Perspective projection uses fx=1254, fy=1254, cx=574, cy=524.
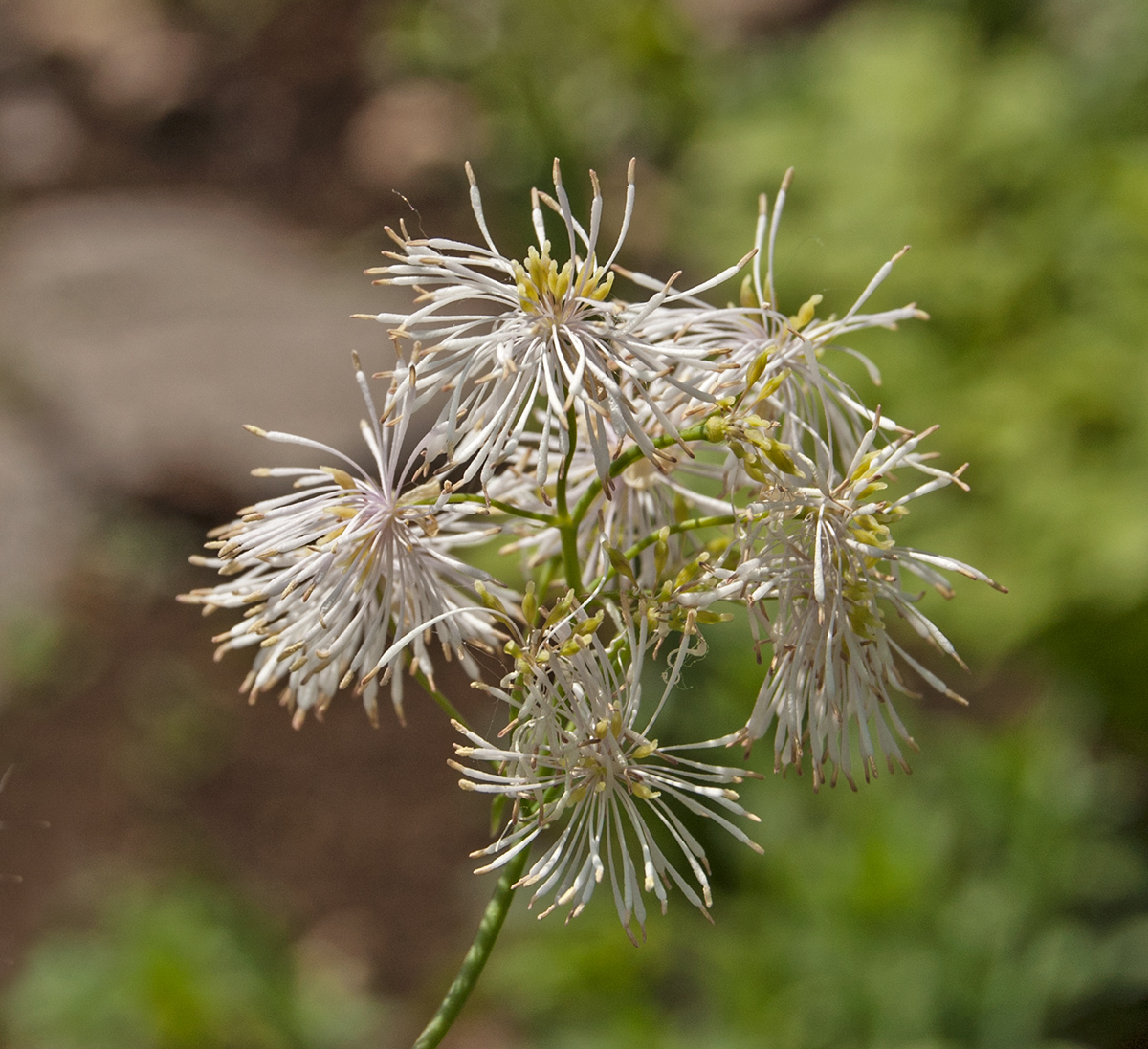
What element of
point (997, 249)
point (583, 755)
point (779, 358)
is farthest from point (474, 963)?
point (997, 249)

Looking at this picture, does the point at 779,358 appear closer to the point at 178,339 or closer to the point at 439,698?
the point at 439,698

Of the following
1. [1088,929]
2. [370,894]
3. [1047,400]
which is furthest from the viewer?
[370,894]

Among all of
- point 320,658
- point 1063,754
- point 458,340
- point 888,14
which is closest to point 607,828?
point 320,658

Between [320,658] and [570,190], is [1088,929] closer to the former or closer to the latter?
[320,658]

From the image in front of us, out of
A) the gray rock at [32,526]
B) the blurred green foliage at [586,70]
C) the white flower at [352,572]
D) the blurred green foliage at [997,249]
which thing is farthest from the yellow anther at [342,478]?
the blurred green foliage at [586,70]

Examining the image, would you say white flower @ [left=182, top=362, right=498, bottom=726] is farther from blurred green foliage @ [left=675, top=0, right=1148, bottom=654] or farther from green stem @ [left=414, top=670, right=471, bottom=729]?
blurred green foliage @ [left=675, top=0, right=1148, bottom=654]

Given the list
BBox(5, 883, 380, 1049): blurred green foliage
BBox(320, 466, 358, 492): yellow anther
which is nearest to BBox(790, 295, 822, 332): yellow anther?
BBox(320, 466, 358, 492): yellow anther
